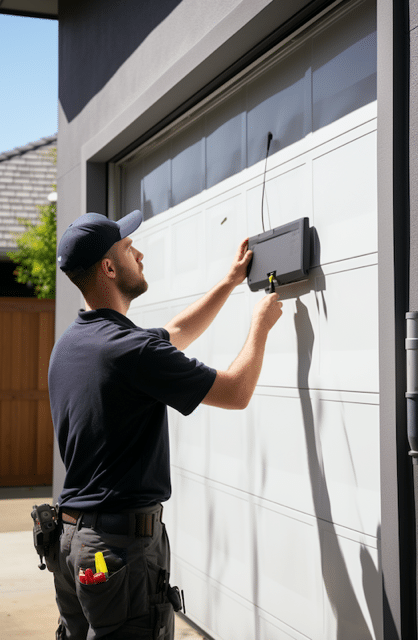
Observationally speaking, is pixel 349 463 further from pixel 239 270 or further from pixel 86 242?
pixel 86 242

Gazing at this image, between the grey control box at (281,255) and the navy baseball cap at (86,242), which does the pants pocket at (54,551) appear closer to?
the navy baseball cap at (86,242)

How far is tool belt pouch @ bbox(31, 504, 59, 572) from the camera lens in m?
2.68

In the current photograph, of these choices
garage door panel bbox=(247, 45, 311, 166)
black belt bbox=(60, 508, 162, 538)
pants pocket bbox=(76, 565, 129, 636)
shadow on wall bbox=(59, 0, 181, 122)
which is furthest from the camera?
shadow on wall bbox=(59, 0, 181, 122)

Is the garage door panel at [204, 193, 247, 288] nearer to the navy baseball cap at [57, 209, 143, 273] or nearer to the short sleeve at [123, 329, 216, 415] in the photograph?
the navy baseball cap at [57, 209, 143, 273]

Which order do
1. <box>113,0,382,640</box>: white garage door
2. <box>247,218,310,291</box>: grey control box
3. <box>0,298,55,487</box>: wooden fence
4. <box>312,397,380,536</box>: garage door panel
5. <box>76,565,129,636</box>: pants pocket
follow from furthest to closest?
<box>0,298,55,487</box>: wooden fence
<box>247,218,310,291</box>: grey control box
<box>113,0,382,640</box>: white garage door
<box>312,397,380,536</box>: garage door panel
<box>76,565,129,636</box>: pants pocket

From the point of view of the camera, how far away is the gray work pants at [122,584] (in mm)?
2439

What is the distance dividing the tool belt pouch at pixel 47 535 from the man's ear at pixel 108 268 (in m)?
0.94

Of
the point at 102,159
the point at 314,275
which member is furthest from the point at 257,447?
the point at 102,159

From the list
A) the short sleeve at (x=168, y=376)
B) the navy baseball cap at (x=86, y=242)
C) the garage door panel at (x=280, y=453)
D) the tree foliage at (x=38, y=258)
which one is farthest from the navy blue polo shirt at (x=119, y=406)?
the tree foliage at (x=38, y=258)

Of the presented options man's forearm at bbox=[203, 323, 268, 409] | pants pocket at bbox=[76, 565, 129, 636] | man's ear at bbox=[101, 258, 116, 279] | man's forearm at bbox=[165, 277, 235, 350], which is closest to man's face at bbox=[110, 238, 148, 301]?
man's ear at bbox=[101, 258, 116, 279]

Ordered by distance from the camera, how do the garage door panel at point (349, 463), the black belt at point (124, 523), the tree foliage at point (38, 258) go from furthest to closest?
the tree foliage at point (38, 258) → the garage door panel at point (349, 463) → the black belt at point (124, 523)

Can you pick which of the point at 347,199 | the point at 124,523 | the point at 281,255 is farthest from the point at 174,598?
the point at 347,199

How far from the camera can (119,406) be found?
259 centimetres

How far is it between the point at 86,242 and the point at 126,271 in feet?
0.69
